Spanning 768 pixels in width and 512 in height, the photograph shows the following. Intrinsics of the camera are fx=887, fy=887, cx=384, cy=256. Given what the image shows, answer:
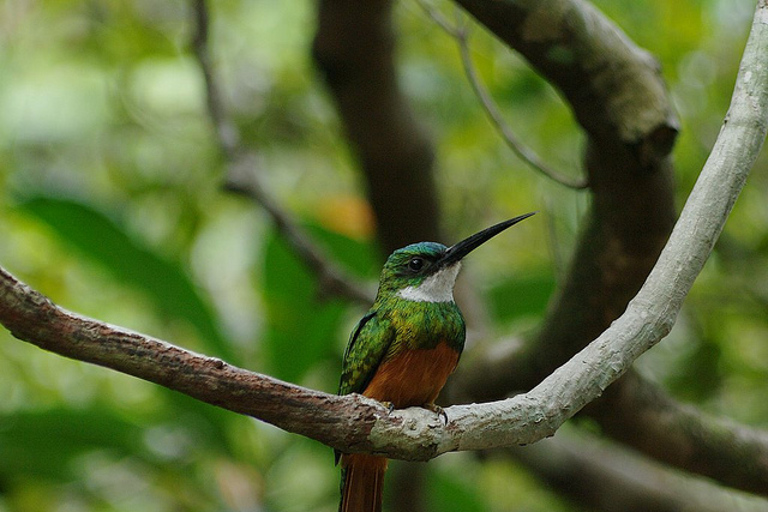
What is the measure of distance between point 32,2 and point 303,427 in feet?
11.0

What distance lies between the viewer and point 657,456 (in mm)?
2604

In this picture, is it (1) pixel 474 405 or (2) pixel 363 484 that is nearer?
(1) pixel 474 405

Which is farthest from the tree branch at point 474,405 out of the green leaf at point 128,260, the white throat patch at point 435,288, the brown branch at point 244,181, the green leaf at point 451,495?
the green leaf at point 451,495

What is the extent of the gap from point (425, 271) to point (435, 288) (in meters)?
0.09

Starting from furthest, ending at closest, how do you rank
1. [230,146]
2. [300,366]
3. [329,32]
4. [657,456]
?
[300,366] → [230,146] → [329,32] → [657,456]

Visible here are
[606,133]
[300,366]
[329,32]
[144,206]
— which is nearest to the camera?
[606,133]

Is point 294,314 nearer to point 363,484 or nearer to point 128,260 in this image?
point 128,260

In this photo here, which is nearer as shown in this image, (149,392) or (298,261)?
(298,261)

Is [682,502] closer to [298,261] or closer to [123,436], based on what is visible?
[298,261]

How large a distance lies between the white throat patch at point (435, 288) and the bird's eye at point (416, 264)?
6 cm

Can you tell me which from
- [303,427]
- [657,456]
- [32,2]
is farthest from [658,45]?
[32,2]

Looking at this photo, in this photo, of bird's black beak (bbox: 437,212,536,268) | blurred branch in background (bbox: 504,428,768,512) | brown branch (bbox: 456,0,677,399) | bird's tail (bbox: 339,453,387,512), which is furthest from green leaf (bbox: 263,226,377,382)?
brown branch (bbox: 456,0,677,399)

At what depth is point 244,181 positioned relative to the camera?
3.16 metres

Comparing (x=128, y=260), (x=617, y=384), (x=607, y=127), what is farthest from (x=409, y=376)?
(x=128, y=260)
